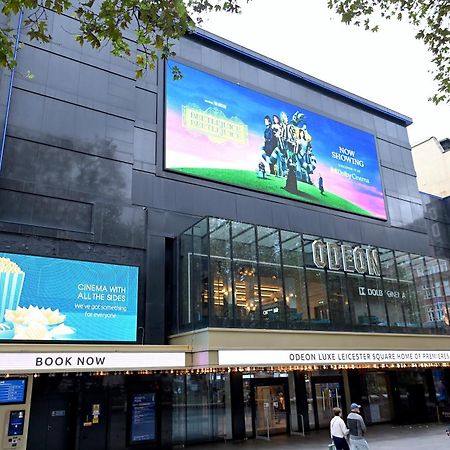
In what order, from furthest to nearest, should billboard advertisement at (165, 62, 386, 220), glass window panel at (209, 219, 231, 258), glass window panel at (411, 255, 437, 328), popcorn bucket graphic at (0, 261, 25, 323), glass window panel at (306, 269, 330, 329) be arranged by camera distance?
1. glass window panel at (411, 255, 437, 328)
2. billboard advertisement at (165, 62, 386, 220)
3. glass window panel at (306, 269, 330, 329)
4. glass window panel at (209, 219, 231, 258)
5. popcorn bucket graphic at (0, 261, 25, 323)

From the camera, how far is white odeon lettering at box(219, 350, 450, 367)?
14.3m

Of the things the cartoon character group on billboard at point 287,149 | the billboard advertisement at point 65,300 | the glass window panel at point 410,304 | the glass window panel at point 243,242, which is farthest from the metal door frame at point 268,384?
the cartoon character group on billboard at point 287,149

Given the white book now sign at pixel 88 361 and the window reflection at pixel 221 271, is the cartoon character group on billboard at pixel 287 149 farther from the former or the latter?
the white book now sign at pixel 88 361

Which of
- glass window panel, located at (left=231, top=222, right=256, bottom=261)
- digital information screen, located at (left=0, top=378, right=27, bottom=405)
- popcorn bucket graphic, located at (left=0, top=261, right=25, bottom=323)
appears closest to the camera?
digital information screen, located at (left=0, top=378, right=27, bottom=405)

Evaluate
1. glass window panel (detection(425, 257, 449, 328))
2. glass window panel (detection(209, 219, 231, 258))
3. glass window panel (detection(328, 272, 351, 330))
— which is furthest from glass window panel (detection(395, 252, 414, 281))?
glass window panel (detection(209, 219, 231, 258))

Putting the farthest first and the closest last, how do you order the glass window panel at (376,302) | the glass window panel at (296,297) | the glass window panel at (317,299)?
the glass window panel at (376,302)
the glass window panel at (317,299)
the glass window panel at (296,297)

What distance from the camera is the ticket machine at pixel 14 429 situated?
1305 centimetres

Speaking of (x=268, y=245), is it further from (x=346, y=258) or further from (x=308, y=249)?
(x=346, y=258)

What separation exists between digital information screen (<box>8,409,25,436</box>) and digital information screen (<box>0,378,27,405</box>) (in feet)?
1.08

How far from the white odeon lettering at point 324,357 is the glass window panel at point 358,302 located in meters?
1.40

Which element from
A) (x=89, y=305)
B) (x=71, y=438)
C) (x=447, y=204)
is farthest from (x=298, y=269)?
(x=447, y=204)

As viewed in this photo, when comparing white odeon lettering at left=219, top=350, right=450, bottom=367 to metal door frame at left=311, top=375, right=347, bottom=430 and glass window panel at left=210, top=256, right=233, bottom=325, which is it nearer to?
glass window panel at left=210, top=256, right=233, bottom=325

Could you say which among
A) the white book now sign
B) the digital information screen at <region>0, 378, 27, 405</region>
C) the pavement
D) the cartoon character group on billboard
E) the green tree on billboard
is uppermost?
the cartoon character group on billboard

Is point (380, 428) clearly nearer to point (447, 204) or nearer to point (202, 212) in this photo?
point (202, 212)
